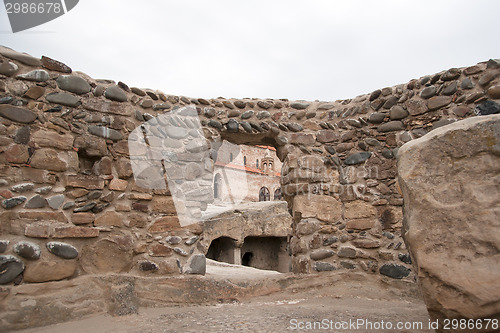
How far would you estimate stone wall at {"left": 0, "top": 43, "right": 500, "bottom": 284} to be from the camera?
2.93 m

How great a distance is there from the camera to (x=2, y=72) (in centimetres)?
294

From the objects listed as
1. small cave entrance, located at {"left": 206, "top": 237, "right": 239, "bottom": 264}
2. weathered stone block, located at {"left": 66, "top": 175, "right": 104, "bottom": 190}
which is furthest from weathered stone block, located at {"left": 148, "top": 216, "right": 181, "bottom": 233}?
small cave entrance, located at {"left": 206, "top": 237, "right": 239, "bottom": 264}

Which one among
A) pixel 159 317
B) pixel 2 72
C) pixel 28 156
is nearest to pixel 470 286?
pixel 159 317

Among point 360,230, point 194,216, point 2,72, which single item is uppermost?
point 2,72

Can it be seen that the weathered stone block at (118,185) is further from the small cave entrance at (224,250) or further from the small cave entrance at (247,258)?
the small cave entrance at (247,258)

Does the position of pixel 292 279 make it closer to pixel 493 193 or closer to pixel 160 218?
pixel 160 218

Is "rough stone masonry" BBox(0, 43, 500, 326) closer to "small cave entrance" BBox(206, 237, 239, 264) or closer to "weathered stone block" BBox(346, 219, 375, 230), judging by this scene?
"weathered stone block" BBox(346, 219, 375, 230)

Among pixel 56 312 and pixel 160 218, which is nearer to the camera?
pixel 56 312

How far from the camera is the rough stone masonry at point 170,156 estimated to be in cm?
292

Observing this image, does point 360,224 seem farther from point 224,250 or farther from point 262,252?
point 262,252

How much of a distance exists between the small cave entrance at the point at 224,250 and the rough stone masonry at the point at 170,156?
7267 millimetres

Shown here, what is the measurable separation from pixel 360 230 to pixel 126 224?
248 centimetres

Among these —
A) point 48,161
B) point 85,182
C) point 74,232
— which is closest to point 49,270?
point 74,232

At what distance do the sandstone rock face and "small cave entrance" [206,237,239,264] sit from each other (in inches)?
382
